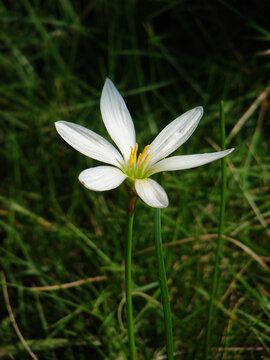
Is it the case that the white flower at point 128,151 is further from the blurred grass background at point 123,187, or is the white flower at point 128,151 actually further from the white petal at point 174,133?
the blurred grass background at point 123,187

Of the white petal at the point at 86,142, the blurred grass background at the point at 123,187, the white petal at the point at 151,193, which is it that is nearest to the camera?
the white petal at the point at 151,193

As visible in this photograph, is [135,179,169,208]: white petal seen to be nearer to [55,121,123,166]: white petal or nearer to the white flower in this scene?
the white flower

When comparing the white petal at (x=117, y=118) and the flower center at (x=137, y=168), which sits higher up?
the white petal at (x=117, y=118)

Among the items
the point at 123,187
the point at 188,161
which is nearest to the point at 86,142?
the point at 188,161

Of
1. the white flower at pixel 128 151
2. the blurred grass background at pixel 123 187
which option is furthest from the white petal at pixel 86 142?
the blurred grass background at pixel 123 187

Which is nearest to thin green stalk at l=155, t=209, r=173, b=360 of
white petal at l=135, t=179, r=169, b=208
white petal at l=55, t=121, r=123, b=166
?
white petal at l=135, t=179, r=169, b=208

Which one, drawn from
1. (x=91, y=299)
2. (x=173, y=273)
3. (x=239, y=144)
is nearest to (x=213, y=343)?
(x=173, y=273)
